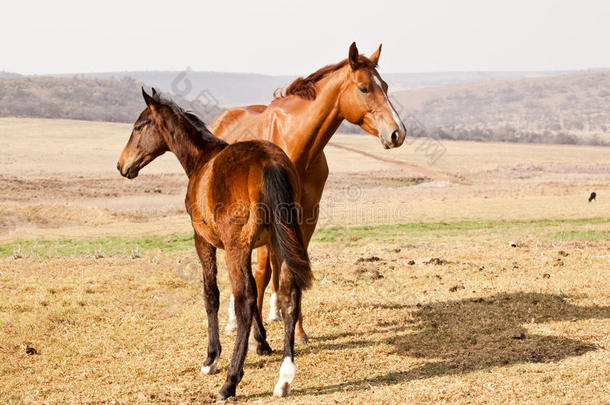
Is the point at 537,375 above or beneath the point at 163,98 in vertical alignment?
beneath

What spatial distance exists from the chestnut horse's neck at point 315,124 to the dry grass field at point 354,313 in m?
2.32

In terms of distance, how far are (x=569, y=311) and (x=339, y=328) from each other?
3.21m

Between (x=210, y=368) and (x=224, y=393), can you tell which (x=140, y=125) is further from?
(x=224, y=393)

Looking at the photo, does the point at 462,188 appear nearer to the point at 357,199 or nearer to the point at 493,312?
the point at 357,199

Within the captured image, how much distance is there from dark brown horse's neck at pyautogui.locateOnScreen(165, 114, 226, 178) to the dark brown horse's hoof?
213cm

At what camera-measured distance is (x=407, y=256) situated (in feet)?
46.0

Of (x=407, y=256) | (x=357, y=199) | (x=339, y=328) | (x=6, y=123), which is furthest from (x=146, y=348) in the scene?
(x=6, y=123)

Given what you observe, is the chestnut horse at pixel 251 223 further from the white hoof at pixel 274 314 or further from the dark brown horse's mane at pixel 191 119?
the white hoof at pixel 274 314

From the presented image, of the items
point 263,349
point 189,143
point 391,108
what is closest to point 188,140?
point 189,143

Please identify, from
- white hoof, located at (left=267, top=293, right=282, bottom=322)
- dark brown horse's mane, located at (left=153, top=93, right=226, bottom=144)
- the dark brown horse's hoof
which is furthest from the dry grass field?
dark brown horse's mane, located at (left=153, top=93, right=226, bottom=144)

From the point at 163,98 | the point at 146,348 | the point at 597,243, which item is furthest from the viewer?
the point at 597,243

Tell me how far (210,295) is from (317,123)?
2252 millimetres

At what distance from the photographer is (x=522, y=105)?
15988 centimetres

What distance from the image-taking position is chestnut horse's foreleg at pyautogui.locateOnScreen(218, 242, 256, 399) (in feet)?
19.7
